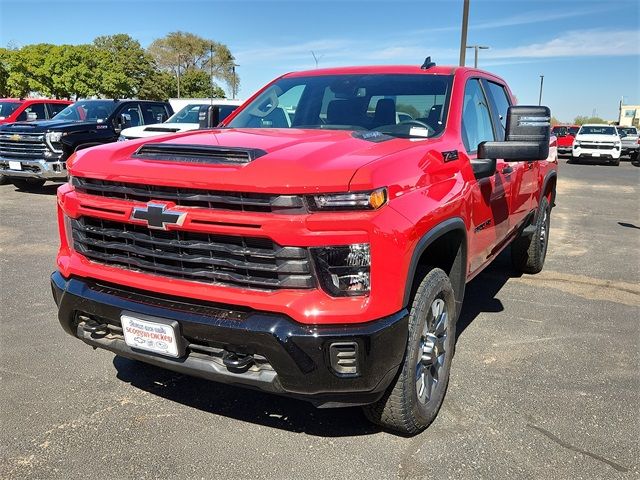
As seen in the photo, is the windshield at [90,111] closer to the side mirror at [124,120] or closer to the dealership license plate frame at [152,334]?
the side mirror at [124,120]

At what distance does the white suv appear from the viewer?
24156 millimetres

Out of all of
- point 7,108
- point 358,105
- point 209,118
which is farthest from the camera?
point 7,108

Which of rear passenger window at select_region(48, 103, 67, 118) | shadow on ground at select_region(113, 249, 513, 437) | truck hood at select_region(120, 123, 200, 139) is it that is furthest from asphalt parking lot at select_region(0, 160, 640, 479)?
rear passenger window at select_region(48, 103, 67, 118)

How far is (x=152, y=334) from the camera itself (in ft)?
8.43

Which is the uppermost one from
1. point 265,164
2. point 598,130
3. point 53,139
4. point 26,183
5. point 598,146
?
point 265,164

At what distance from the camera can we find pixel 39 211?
9.47 meters

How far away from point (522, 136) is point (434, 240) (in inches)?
39.3

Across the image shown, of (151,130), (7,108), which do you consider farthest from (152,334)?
(7,108)

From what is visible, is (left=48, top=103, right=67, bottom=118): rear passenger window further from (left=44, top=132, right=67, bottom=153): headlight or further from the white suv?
the white suv

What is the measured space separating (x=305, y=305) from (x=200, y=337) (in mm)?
510

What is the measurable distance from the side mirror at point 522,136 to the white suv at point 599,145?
23776 mm

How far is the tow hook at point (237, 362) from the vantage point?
95.7 inches

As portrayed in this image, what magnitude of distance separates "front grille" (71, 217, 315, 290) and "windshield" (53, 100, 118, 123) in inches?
388

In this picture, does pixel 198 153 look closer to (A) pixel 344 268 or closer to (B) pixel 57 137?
(A) pixel 344 268
